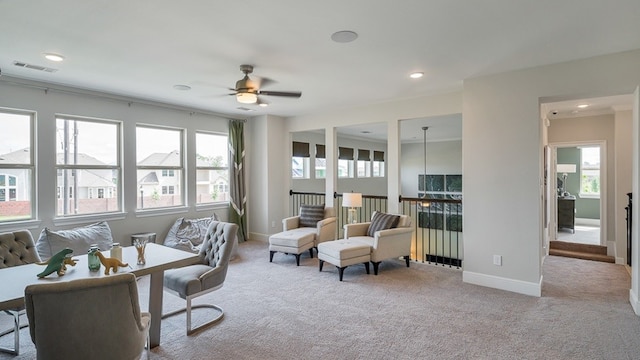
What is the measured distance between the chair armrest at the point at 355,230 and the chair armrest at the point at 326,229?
0.46 meters

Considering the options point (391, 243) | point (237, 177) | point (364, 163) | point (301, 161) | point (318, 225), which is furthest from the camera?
point (364, 163)

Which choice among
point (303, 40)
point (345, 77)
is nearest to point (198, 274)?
point (303, 40)

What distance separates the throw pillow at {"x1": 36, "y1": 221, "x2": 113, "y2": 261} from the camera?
4.05 m

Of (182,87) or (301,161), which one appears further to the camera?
(301,161)

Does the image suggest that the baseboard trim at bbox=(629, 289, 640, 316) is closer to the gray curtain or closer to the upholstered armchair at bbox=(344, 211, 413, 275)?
the upholstered armchair at bbox=(344, 211, 413, 275)

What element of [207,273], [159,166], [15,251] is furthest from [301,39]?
[159,166]

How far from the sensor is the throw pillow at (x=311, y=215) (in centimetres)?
595

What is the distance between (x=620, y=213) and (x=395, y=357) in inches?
201

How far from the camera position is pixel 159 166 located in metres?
5.84

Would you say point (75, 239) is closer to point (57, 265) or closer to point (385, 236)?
point (57, 265)

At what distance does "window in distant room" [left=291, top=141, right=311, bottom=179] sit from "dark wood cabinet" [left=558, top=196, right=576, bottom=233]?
626 cm

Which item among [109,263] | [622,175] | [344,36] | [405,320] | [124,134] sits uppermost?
[344,36]

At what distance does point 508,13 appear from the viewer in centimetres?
252

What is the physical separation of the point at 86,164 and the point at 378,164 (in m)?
8.57
